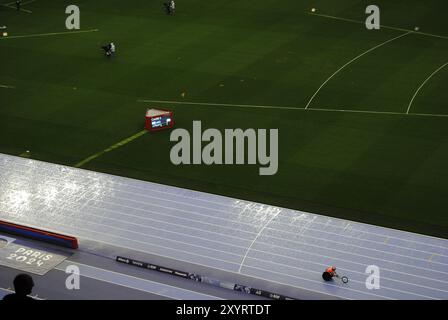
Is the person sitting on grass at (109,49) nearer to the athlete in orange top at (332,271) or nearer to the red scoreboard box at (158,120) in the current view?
the red scoreboard box at (158,120)

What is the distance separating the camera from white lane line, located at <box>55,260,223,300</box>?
70.3 ft

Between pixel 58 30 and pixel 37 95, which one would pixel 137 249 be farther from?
pixel 58 30

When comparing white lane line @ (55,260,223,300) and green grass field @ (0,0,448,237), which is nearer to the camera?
white lane line @ (55,260,223,300)

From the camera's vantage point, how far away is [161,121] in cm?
3222

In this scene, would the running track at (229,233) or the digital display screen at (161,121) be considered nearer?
the running track at (229,233)

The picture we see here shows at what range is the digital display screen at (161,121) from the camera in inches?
1262

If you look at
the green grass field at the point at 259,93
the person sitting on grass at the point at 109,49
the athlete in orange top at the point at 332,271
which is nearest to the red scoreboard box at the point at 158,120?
the green grass field at the point at 259,93

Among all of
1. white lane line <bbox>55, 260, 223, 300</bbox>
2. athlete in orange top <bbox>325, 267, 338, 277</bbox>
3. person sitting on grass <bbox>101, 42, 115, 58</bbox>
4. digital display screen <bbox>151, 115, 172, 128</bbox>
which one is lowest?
white lane line <bbox>55, 260, 223, 300</bbox>

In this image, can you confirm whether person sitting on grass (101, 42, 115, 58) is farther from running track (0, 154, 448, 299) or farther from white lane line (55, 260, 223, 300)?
white lane line (55, 260, 223, 300)

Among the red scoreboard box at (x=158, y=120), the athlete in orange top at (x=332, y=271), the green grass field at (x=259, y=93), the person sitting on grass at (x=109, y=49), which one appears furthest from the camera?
the person sitting on grass at (x=109, y=49)

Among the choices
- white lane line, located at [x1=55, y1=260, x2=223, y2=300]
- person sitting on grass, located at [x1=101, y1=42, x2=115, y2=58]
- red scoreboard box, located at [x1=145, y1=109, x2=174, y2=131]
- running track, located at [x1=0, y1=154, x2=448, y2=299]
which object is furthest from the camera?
person sitting on grass, located at [x1=101, y1=42, x2=115, y2=58]

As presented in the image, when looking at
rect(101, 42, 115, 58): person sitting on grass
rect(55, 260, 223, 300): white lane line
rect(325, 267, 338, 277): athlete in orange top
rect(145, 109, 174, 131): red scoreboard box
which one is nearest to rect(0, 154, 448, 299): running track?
rect(325, 267, 338, 277): athlete in orange top

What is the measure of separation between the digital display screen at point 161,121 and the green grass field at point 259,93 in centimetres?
49

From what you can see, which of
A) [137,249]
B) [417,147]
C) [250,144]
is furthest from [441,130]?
[137,249]
